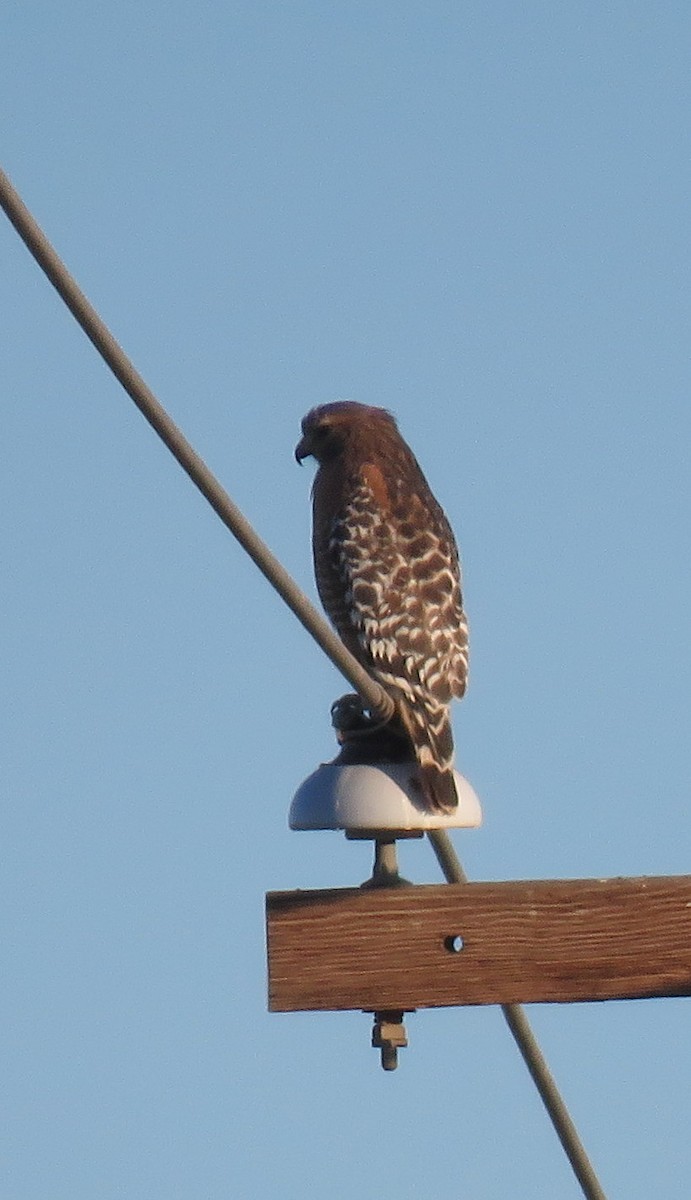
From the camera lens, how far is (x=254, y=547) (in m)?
3.57

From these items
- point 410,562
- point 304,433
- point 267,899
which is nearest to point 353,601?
point 410,562

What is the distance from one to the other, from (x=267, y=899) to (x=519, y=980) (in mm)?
473

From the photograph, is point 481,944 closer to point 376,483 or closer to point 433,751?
point 433,751

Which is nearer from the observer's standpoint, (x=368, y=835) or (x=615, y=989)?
(x=615, y=989)

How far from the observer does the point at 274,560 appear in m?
3.62

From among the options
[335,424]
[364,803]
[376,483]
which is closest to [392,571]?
[376,483]

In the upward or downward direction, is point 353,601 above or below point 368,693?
above

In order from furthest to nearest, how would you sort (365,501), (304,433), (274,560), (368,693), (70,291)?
1. (304,433)
2. (365,501)
3. (368,693)
4. (274,560)
5. (70,291)

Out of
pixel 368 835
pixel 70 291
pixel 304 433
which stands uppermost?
pixel 304 433

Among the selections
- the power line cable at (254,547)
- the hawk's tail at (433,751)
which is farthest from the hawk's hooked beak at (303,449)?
the power line cable at (254,547)

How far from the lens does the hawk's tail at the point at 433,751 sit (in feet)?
14.1

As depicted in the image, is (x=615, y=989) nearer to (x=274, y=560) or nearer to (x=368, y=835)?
(x=368, y=835)

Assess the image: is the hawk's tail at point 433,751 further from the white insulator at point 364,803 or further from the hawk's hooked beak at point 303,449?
the hawk's hooked beak at point 303,449

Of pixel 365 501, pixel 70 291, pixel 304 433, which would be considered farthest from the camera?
pixel 304 433
